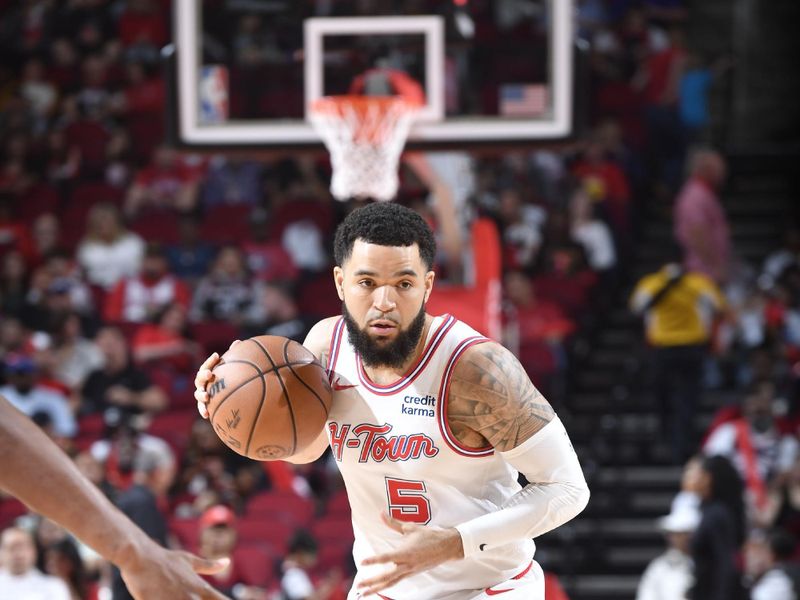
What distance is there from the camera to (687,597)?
812 cm

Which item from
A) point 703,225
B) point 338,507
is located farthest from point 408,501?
point 703,225

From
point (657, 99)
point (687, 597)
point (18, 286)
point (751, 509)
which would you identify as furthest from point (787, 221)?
point (18, 286)

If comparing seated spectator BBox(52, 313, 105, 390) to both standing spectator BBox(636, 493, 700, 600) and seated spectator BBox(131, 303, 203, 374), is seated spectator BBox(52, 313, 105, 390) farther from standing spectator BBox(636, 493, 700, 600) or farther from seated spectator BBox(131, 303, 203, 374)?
standing spectator BBox(636, 493, 700, 600)

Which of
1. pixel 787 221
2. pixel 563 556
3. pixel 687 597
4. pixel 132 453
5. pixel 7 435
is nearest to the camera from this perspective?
pixel 7 435

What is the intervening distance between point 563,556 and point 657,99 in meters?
5.35

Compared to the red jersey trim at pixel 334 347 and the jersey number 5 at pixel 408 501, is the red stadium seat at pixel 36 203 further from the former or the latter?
the jersey number 5 at pixel 408 501

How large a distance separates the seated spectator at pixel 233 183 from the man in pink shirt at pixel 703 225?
12.2ft

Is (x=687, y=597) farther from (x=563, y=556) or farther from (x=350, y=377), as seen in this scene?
(x=350, y=377)

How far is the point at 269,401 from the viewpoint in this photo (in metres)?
3.97

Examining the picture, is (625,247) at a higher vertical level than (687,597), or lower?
higher

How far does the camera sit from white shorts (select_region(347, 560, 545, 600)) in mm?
4055

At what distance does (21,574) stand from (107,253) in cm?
423

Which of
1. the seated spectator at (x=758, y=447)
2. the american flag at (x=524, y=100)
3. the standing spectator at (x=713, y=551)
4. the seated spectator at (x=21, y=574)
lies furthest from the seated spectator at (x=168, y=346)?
the standing spectator at (x=713, y=551)

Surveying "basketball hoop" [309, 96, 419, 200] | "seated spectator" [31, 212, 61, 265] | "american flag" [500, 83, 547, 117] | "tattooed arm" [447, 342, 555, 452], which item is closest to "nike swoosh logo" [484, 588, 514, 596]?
"tattooed arm" [447, 342, 555, 452]
